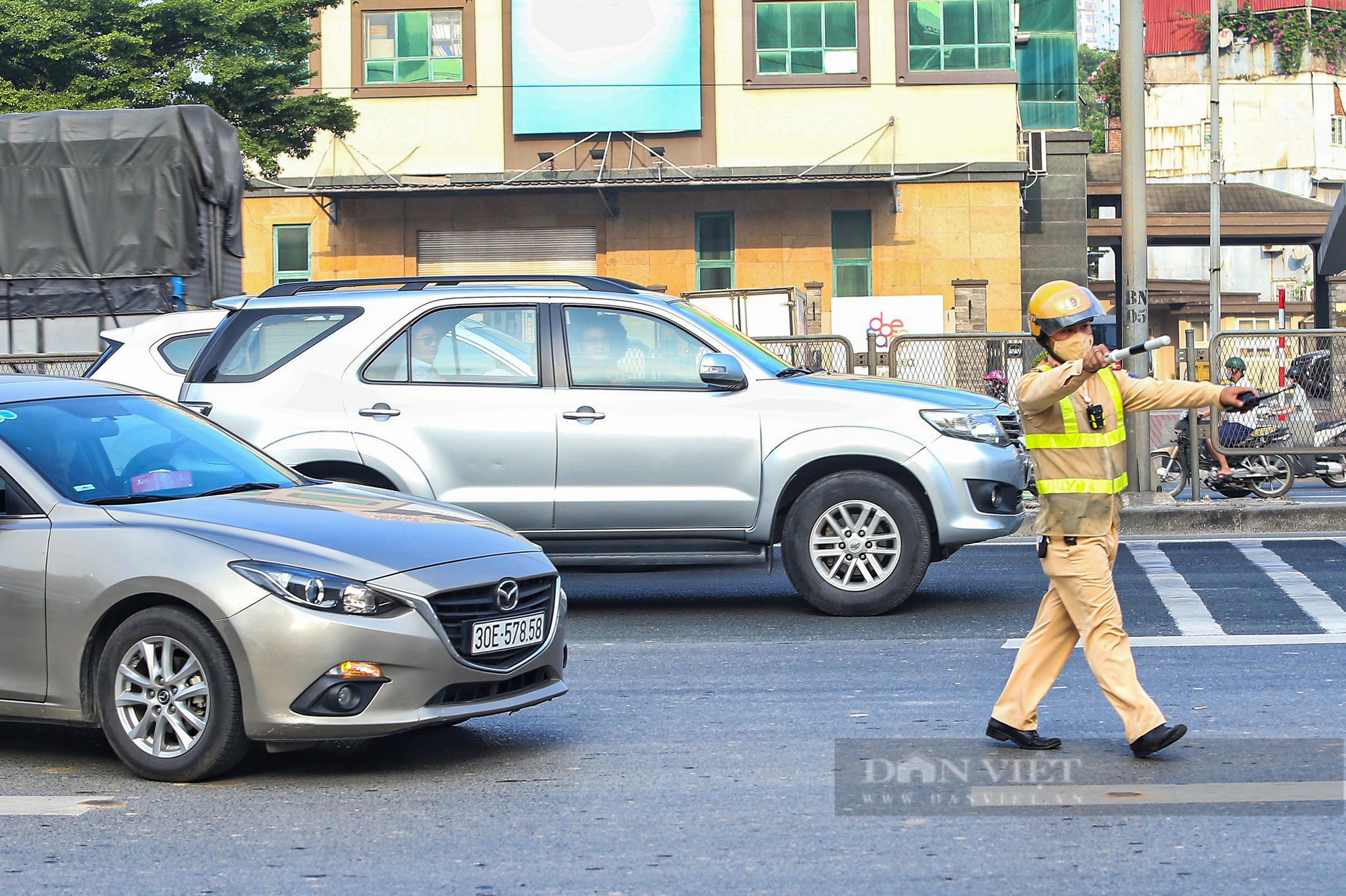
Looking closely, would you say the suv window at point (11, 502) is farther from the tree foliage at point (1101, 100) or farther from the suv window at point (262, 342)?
the tree foliage at point (1101, 100)

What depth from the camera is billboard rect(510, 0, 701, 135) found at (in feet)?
121

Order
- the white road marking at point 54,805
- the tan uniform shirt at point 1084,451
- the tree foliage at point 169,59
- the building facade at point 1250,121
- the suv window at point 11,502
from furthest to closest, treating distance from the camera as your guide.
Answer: the building facade at point 1250,121
the tree foliage at point 169,59
the suv window at point 11,502
the tan uniform shirt at point 1084,451
the white road marking at point 54,805

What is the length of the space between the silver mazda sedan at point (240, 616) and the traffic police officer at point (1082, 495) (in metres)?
1.81

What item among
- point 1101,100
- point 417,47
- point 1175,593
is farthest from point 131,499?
point 1101,100

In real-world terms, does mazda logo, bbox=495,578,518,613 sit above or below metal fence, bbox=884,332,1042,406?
below

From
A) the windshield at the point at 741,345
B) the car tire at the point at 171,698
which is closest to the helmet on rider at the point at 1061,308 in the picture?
the car tire at the point at 171,698

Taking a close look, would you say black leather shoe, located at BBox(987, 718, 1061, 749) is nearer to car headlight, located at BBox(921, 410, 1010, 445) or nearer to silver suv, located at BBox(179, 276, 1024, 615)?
silver suv, located at BBox(179, 276, 1024, 615)

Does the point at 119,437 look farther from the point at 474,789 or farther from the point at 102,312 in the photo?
the point at 102,312

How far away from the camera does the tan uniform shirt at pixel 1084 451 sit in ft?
17.6

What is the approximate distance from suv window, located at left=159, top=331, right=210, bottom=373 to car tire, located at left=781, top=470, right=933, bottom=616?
428 cm

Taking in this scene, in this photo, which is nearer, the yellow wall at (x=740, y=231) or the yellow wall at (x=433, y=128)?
the yellow wall at (x=740, y=231)

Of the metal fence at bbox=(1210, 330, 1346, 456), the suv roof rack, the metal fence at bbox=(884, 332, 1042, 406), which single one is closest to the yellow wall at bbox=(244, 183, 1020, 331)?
the metal fence at bbox=(1210, 330, 1346, 456)

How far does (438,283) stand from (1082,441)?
5.08 meters

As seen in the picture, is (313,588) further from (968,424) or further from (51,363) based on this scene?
(51,363)
